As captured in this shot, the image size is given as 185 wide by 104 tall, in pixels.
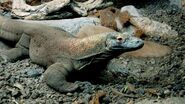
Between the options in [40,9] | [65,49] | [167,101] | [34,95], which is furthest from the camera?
[40,9]

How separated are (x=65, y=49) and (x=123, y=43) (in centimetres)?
68

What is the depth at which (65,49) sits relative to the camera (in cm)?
448

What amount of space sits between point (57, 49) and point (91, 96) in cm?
79

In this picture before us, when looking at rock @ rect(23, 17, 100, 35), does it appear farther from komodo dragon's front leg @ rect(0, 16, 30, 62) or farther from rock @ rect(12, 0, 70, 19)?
komodo dragon's front leg @ rect(0, 16, 30, 62)

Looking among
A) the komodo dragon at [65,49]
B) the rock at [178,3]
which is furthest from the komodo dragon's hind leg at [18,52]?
the rock at [178,3]

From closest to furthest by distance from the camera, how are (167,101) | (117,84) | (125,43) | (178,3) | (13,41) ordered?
(167,101) < (125,43) < (117,84) < (13,41) < (178,3)

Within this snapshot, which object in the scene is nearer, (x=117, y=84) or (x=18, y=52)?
(x=117, y=84)

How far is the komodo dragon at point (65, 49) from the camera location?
416 centimetres

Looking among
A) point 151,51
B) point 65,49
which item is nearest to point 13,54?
point 65,49

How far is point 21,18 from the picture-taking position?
586cm

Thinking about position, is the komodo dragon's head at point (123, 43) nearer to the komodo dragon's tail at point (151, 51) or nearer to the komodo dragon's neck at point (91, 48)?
the komodo dragon's neck at point (91, 48)

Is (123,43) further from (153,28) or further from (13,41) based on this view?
(13,41)

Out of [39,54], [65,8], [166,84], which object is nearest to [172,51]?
[166,84]

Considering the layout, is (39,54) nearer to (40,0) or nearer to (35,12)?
(35,12)
